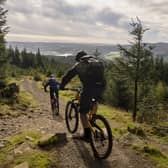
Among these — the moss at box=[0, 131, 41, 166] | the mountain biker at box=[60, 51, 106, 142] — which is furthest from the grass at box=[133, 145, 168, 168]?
the moss at box=[0, 131, 41, 166]

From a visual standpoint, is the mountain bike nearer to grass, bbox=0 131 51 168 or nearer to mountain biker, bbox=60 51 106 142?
grass, bbox=0 131 51 168

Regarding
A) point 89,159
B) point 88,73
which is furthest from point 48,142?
point 88,73

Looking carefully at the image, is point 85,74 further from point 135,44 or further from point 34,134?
point 135,44

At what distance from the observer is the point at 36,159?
676cm

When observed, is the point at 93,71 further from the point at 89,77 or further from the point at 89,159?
the point at 89,159

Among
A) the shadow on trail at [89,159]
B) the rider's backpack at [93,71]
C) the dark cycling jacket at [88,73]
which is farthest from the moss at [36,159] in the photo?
the rider's backpack at [93,71]

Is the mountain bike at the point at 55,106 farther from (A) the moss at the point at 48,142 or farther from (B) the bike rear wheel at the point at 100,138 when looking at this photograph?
(B) the bike rear wheel at the point at 100,138

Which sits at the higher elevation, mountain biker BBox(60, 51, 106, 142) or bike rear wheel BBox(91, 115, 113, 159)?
mountain biker BBox(60, 51, 106, 142)

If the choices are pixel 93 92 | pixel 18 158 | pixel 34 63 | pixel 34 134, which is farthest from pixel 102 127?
pixel 34 63

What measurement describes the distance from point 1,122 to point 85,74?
6.23 m

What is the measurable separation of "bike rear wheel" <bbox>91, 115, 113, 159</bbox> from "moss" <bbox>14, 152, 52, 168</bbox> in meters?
1.11

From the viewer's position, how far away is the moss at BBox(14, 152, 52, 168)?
6551 millimetres

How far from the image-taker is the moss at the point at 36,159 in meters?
6.55

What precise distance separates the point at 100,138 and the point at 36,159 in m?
1.50
